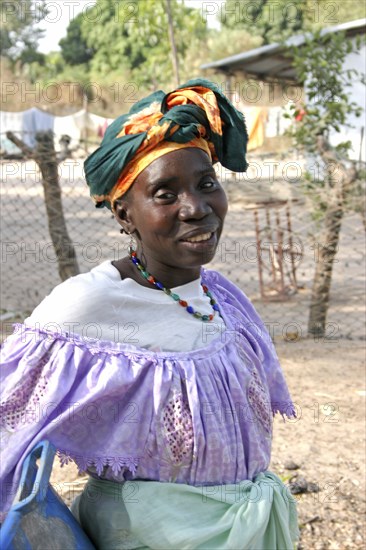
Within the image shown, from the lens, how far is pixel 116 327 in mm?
1633

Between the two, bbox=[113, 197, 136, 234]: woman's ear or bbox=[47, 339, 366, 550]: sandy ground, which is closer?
bbox=[113, 197, 136, 234]: woman's ear

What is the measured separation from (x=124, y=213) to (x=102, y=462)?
1.97 ft

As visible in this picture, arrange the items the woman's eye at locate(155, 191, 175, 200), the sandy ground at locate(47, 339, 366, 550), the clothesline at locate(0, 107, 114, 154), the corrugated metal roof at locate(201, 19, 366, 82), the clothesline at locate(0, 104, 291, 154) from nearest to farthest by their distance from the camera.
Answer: the woman's eye at locate(155, 191, 175, 200), the sandy ground at locate(47, 339, 366, 550), the corrugated metal roof at locate(201, 19, 366, 82), the clothesline at locate(0, 104, 291, 154), the clothesline at locate(0, 107, 114, 154)

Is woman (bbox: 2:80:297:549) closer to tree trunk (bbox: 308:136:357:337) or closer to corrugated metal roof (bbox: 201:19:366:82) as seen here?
tree trunk (bbox: 308:136:357:337)

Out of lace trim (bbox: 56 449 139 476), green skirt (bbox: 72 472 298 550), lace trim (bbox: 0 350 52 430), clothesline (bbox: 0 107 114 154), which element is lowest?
clothesline (bbox: 0 107 114 154)

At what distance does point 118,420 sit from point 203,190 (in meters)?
0.57

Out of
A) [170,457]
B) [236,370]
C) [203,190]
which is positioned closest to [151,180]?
[203,190]

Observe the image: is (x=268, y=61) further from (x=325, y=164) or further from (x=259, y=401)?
(x=259, y=401)

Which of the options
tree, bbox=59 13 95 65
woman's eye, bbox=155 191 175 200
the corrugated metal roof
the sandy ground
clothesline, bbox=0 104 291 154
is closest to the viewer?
woman's eye, bbox=155 191 175 200

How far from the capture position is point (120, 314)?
1.65 metres

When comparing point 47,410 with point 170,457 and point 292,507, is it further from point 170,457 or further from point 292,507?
point 292,507

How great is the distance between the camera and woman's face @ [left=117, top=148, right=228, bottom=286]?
1.65 m

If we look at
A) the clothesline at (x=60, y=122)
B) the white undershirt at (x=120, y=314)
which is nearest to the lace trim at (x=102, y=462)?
the white undershirt at (x=120, y=314)

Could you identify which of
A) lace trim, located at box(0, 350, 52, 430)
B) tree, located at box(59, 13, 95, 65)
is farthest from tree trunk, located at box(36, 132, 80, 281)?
tree, located at box(59, 13, 95, 65)
